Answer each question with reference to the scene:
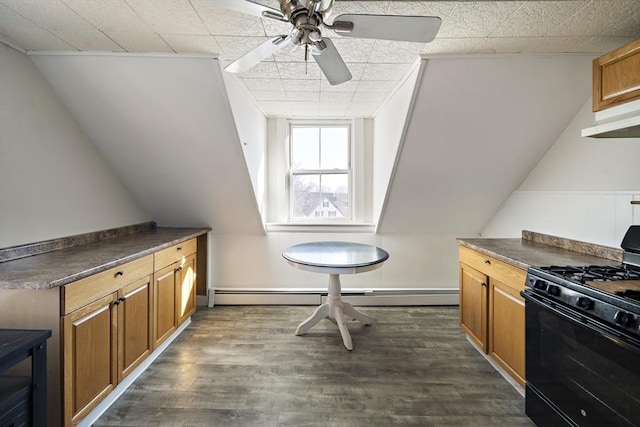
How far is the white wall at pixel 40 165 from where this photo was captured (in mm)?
1856

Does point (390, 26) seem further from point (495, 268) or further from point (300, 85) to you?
point (495, 268)

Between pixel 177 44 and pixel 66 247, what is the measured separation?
1.61 m

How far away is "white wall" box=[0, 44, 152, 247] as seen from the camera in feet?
6.09

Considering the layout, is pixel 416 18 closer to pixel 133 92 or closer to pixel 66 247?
pixel 133 92

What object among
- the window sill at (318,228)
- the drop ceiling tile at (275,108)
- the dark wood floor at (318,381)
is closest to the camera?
the dark wood floor at (318,381)

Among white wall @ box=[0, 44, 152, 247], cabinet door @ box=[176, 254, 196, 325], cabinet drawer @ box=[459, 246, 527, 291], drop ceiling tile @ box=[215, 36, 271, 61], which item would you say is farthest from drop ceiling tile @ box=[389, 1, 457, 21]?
cabinet door @ box=[176, 254, 196, 325]

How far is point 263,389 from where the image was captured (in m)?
2.01

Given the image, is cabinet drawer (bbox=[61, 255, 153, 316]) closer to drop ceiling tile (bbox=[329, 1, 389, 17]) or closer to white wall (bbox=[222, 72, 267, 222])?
white wall (bbox=[222, 72, 267, 222])

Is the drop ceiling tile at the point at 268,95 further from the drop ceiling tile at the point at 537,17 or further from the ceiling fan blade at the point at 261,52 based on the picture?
the drop ceiling tile at the point at 537,17

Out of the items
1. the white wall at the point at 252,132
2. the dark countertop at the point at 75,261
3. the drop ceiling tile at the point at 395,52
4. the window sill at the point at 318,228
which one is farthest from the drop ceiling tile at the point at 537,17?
the dark countertop at the point at 75,261

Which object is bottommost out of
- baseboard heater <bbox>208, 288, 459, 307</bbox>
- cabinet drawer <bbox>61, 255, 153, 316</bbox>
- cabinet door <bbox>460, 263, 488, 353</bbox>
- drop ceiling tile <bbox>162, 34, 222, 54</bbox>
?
baseboard heater <bbox>208, 288, 459, 307</bbox>

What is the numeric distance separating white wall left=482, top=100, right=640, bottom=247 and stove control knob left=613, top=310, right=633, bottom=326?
1027mm

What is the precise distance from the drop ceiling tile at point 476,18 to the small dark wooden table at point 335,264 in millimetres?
1613

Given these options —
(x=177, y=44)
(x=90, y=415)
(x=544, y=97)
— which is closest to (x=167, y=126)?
(x=177, y=44)
